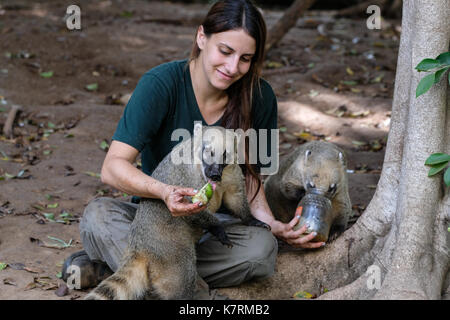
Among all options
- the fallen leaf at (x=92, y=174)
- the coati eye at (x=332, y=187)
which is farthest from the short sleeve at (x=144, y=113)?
the fallen leaf at (x=92, y=174)

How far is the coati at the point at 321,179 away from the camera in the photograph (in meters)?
3.80

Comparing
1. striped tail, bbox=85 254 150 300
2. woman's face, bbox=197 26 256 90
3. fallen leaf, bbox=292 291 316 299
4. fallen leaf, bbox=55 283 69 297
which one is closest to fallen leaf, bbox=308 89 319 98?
woman's face, bbox=197 26 256 90

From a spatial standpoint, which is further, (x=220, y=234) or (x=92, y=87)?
(x=92, y=87)

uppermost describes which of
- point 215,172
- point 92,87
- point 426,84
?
point 426,84

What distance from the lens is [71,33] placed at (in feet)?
28.4

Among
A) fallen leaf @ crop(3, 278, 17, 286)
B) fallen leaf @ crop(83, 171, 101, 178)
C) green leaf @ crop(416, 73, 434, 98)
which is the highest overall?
green leaf @ crop(416, 73, 434, 98)

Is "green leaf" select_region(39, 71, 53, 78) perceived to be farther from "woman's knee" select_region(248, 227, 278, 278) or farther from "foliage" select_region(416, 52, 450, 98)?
"foliage" select_region(416, 52, 450, 98)

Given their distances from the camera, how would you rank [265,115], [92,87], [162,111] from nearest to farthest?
[162,111]
[265,115]
[92,87]

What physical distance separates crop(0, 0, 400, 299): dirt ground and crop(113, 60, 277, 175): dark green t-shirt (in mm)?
1006

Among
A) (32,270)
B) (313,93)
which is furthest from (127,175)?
(313,93)

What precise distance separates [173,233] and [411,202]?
53.0 inches

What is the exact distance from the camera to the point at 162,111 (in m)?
3.30

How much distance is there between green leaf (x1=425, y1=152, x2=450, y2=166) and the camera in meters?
2.84

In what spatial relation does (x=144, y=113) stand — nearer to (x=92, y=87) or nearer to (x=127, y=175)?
(x=127, y=175)
